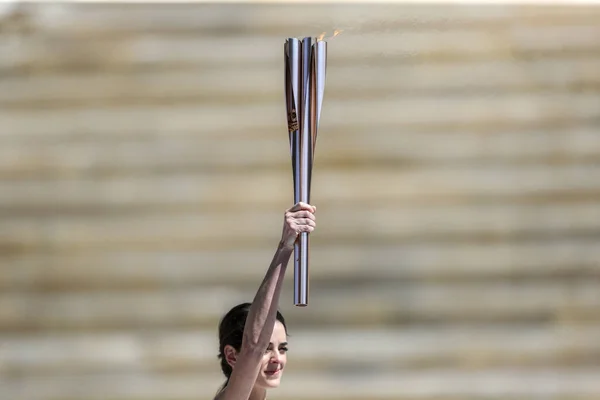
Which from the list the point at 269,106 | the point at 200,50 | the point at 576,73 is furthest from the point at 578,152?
the point at 200,50

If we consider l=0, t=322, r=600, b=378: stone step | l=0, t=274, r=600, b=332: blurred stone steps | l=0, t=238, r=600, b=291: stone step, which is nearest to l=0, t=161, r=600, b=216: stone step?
l=0, t=238, r=600, b=291: stone step

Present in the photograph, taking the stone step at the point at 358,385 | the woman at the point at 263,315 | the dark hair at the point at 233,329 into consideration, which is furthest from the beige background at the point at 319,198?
the woman at the point at 263,315

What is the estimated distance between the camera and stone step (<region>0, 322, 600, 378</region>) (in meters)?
4.16

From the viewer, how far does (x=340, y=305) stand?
13.9ft

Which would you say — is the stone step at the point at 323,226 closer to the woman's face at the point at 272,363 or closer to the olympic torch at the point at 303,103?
the woman's face at the point at 272,363

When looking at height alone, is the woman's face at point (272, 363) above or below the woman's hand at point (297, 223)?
below

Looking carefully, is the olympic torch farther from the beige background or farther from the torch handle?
the beige background

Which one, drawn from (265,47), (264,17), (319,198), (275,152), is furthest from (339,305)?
(264,17)

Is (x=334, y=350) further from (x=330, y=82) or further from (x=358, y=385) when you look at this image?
(x=330, y=82)

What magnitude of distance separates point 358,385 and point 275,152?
88 cm

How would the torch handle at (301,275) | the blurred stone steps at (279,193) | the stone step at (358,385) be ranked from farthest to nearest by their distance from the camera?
the blurred stone steps at (279,193)
the stone step at (358,385)
the torch handle at (301,275)

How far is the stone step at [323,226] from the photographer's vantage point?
4246mm

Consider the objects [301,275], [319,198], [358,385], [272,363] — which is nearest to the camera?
[301,275]

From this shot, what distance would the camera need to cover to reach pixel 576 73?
4.37 m
